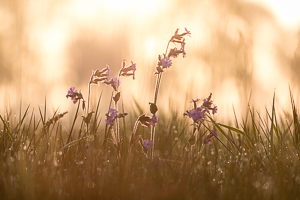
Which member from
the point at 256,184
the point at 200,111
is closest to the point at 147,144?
the point at 200,111

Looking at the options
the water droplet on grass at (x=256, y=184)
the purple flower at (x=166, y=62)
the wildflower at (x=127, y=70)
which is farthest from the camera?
the wildflower at (x=127, y=70)

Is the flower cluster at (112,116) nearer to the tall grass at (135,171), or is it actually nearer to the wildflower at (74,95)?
the tall grass at (135,171)

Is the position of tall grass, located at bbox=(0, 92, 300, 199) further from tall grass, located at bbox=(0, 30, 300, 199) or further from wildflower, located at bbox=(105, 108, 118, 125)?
wildflower, located at bbox=(105, 108, 118, 125)

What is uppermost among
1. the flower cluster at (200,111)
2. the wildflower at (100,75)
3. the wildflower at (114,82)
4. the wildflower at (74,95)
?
the wildflower at (100,75)

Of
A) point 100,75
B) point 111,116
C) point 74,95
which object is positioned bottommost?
point 111,116

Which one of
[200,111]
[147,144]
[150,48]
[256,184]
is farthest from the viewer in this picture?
[150,48]

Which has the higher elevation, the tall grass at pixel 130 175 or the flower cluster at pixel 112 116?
the flower cluster at pixel 112 116

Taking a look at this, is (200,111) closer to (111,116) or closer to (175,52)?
(175,52)

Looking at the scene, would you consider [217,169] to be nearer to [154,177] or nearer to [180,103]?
[154,177]

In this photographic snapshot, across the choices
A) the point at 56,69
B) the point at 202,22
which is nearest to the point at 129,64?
the point at 202,22

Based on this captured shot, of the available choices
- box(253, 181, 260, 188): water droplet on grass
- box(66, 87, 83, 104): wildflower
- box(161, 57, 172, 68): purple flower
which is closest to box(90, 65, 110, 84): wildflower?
box(66, 87, 83, 104): wildflower

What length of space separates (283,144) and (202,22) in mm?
2966

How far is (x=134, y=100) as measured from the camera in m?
4.33

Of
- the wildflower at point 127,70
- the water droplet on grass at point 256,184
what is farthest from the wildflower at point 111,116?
the water droplet on grass at point 256,184
